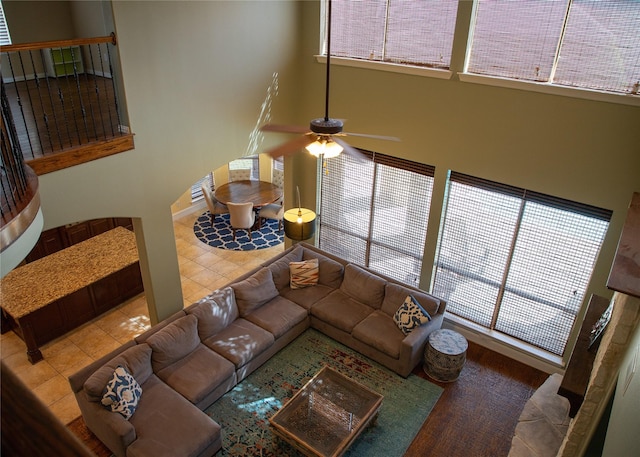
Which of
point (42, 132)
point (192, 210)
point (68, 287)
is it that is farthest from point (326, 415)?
point (192, 210)

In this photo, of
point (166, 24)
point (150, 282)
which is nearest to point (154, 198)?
point (150, 282)

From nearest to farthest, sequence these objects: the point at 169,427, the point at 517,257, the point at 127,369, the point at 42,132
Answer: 1. the point at 169,427
2. the point at 42,132
3. the point at 127,369
4. the point at 517,257

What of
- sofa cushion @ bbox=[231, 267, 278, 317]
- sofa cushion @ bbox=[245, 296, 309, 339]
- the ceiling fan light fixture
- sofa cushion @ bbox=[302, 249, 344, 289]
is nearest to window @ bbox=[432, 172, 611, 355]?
sofa cushion @ bbox=[302, 249, 344, 289]

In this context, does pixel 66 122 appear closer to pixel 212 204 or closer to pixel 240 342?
pixel 240 342

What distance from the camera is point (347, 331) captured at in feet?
22.8

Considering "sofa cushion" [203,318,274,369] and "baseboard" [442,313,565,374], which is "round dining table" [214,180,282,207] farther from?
"baseboard" [442,313,565,374]

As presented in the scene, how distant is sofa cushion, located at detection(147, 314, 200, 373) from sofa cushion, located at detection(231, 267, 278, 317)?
793mm

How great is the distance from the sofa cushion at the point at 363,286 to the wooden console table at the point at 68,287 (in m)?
3.55

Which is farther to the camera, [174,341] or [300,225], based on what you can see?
[300,225]

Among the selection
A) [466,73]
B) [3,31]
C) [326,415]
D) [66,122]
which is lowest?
[326,415]

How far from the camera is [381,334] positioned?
6.71m

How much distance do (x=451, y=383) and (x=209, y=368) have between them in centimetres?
327

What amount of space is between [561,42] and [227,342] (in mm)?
5559

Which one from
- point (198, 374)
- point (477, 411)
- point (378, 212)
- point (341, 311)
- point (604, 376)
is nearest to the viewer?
point (604, 376)
